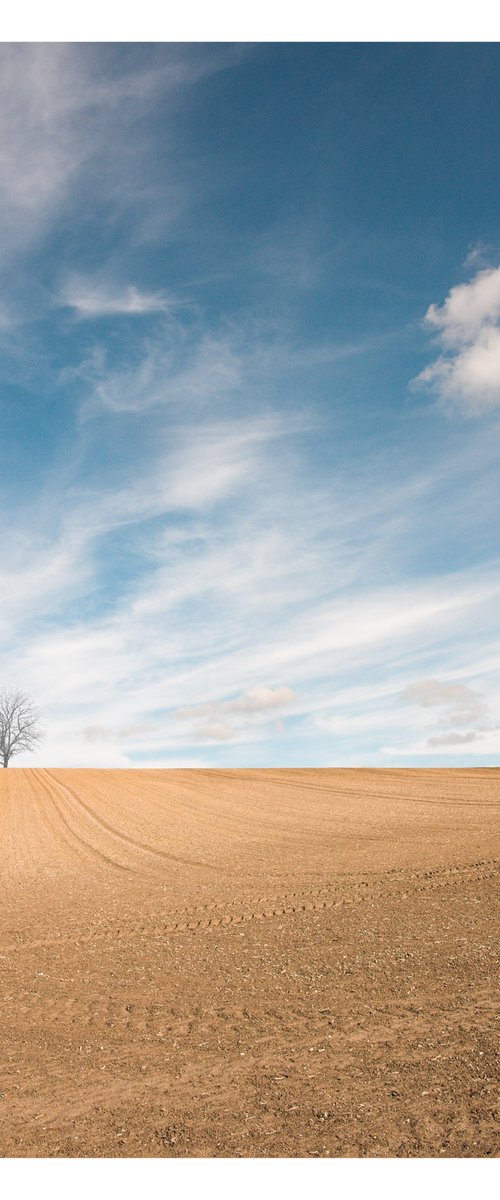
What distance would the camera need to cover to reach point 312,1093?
6.93m

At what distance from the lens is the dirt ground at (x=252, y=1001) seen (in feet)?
21.0

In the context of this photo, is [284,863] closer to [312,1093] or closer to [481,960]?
[481,960]

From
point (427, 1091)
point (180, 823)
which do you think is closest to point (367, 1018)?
point (427, 1091)

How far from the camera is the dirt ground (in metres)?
6.39

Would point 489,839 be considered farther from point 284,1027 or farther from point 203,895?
point 284,1027

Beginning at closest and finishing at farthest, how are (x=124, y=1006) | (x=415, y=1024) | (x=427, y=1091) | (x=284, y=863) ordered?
(x=427, y=1091) < (x=415, y=1024) < (x=124, y=1006) < (x=284, y=863)

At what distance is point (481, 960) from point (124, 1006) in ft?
16.8

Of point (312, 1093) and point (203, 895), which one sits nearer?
point (312, 1093)

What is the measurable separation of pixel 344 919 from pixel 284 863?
6818 mm

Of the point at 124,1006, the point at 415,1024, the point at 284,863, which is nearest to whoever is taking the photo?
the point at 415,1024

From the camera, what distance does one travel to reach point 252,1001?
9648 millimetres

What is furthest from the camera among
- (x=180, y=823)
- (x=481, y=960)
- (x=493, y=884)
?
(x=180, y=823)

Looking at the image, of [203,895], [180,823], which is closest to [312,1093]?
[203,895]

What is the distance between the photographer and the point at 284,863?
67.1 ft
